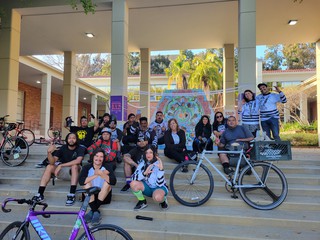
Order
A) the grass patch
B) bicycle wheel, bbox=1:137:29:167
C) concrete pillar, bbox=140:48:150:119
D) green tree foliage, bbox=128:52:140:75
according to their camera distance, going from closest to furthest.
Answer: bicycle wheel, bbox=1:137:29:167
concrete pillar, bbox=140:48:150:119
the grass patch
green tree foliage, bbox=128:52:140:75

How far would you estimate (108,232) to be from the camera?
101 inches

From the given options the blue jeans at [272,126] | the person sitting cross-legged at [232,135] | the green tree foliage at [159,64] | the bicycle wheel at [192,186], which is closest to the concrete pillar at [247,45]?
the blue jeans at [272,126]

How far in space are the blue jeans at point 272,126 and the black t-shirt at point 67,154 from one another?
3.71m

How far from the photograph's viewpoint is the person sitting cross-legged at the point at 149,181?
3.98 metres

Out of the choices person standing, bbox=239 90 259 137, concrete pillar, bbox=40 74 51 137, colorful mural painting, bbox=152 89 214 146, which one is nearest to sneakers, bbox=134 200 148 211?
person standing, bbox=239 90 259 137

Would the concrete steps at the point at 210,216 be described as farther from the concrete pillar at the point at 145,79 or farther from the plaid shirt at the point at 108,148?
the concrete pillar at the point at 145,79

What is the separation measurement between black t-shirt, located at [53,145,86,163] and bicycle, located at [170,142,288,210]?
1740mm

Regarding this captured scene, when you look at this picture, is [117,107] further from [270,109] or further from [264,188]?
[264,188]

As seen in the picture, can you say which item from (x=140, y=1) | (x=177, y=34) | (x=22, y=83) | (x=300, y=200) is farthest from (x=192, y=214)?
(x=22, y=83)

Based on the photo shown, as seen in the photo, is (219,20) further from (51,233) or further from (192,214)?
(51,233)

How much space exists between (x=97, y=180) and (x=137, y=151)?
43.3 inches

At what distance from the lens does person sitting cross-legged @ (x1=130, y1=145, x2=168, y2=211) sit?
13.0 ft

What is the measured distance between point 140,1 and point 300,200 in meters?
6.17

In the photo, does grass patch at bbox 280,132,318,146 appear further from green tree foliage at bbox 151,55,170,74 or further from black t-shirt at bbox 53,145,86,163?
green tree foliage at bbox 151,55,170,74
